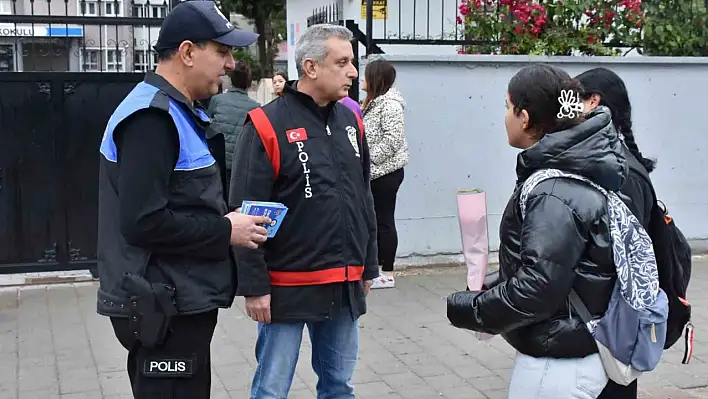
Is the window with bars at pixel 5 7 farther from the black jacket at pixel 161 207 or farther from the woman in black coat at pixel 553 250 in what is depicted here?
the woman in black coat at pixel 553 250

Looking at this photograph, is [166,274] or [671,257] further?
[671,257]

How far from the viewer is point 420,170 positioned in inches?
312

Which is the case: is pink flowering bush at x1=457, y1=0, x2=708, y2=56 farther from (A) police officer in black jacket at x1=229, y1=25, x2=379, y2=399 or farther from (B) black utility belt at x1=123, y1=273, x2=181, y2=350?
(B) black utility belt at x1=123, y1=273, x2=181, y2=350

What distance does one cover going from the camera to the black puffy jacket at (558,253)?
8.42 ft

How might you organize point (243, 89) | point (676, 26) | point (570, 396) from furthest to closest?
point (676, 26), point (243, 89), point (570, 396)

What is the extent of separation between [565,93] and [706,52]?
7.00 meters

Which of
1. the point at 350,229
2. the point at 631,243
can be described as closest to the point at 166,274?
the point at 350,229

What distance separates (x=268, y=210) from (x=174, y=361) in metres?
0.61

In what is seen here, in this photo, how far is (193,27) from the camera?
2.86 metres

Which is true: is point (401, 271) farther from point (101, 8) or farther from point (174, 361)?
point (174, 361)

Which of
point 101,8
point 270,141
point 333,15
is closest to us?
point 270,141

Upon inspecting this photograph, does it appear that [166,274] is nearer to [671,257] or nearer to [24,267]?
[671,257]

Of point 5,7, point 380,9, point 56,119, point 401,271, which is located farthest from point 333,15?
point 5,7

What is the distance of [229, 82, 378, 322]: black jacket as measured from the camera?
3488mm
